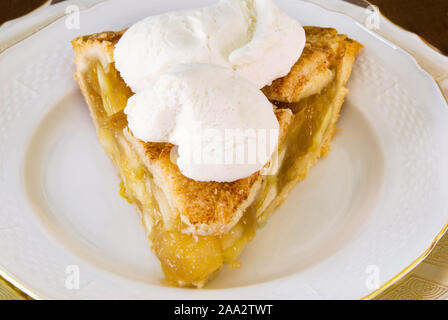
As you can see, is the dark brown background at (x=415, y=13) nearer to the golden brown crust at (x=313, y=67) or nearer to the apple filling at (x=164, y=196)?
the golden brown crust at (x=313, y=67)

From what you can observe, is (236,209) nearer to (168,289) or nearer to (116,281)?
(168,289)

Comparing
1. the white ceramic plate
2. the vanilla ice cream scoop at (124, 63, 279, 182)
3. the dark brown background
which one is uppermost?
the vanilla ice cream scoop at (124, 63, 279, 182)

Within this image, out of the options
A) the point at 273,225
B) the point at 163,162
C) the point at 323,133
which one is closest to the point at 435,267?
the point at 273,225

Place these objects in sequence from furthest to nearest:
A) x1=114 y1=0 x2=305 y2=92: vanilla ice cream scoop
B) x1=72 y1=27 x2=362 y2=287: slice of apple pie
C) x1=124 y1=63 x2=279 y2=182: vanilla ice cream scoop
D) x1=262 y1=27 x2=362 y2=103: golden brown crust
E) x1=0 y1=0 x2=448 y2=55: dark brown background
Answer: x1=0 y1=0 x2=448 y2=55: dark brown background, x1=262 y1=27 x2=362 y2=103: golden brown crust, x1=114 y1=0 x2=305 y2=92: vanilla ice cream scoop, x1=72 y1=27 x2=362 y2=287: slice of apple pie, x1=124 y1=63 x2=279 y2=182: vanilla ice cream scoop

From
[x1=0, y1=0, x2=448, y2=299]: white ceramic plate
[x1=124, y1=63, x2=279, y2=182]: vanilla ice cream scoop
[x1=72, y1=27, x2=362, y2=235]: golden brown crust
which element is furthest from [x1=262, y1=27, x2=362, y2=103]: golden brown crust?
[x1=124, y1=63, x2=279, y2=182]: vanilla ice cream scoop

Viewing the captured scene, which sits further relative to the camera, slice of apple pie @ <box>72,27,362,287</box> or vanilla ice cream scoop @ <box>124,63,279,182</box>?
slice of apple pie @ <box>72,27,362,287</box>

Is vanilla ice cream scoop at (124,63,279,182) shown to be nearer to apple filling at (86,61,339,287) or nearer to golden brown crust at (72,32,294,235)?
golden brown crust at (72,32,294,235)

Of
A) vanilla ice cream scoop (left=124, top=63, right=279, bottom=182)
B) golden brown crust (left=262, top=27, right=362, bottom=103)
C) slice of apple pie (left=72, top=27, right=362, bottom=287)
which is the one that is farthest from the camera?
golden brown crust (left=262, top=27, right=362, bottom=103)
